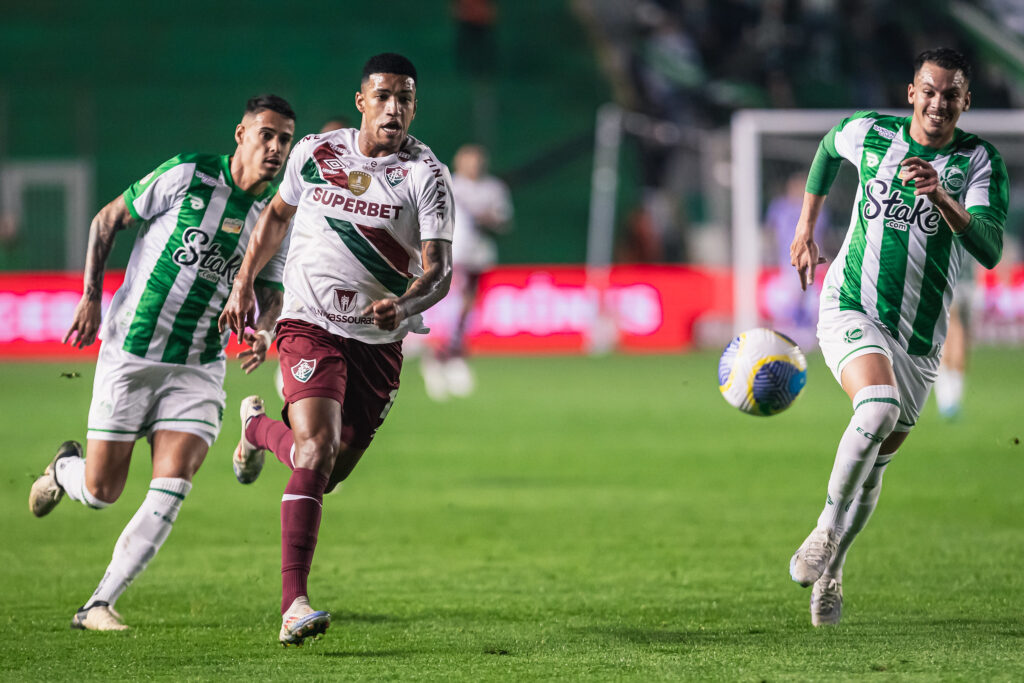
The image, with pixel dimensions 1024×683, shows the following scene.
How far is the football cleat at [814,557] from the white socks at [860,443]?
5cm

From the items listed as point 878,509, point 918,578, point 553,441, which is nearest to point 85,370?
point 553,441

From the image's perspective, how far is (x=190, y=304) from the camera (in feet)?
20.4

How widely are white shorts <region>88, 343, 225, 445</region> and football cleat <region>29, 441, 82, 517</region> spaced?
0.32 metres

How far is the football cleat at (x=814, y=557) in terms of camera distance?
5.59 metres

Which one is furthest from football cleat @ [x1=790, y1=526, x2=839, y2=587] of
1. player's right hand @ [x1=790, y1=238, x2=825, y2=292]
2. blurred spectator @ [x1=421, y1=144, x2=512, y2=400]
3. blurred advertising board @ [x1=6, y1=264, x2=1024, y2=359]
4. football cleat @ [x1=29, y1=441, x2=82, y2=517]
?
blurred advertising board @ [x1=6, y1=264, x2=1024, y2=359]

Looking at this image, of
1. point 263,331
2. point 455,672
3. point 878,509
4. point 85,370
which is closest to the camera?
point 455,672

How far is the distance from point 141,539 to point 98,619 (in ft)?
1.17

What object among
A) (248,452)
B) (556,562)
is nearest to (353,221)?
(248,452)

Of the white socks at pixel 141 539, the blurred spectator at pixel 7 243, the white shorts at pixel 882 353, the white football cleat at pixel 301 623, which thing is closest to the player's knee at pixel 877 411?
the white shorts at pixel 882 353

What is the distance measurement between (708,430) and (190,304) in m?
8.08

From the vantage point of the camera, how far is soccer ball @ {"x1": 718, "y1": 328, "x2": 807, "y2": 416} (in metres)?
6.30

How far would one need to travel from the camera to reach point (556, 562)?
24.5 feet

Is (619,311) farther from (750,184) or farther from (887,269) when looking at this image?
(887,269)

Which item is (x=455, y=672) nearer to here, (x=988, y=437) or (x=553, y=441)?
(x=553, y=441)
